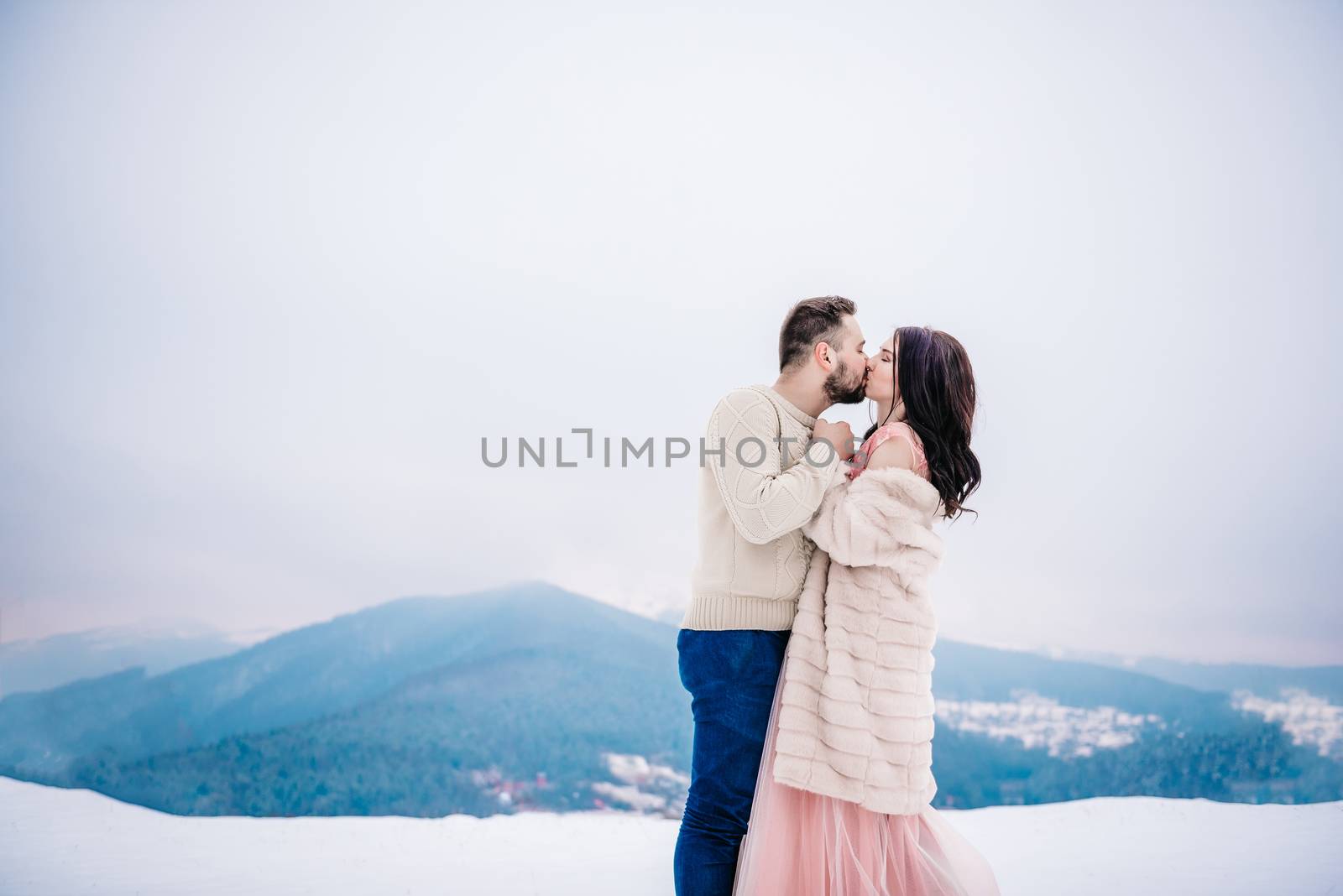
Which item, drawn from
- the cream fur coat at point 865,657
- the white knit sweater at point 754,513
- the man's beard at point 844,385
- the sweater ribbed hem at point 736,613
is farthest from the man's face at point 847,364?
the sweater ribbed hem at point 736,613

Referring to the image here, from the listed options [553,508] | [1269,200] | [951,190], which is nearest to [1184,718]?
[1269,200]

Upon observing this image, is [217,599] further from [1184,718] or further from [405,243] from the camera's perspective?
[1184,718]

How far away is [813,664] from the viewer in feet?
5.87

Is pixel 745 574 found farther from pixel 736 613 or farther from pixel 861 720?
pixel 861 720

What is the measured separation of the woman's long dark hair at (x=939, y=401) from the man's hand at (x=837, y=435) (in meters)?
0.13

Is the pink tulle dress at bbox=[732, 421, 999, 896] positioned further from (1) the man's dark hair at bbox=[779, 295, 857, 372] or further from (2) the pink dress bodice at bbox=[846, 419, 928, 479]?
(1) the man's dark hair at bbox=[779, 295, 857, 372]

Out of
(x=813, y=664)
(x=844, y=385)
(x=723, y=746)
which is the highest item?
(x=844, y=385)

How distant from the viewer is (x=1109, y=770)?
4.93m

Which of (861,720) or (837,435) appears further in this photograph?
(837,435)

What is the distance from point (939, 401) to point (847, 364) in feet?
0.67

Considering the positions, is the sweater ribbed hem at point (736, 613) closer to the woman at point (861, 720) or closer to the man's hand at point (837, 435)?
→ the woman at point (861, 720)

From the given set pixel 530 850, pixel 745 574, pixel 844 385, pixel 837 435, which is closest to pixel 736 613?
pixel 745 574

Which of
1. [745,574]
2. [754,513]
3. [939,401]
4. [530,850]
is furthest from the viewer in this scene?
[530,850]

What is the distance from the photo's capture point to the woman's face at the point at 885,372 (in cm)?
195
